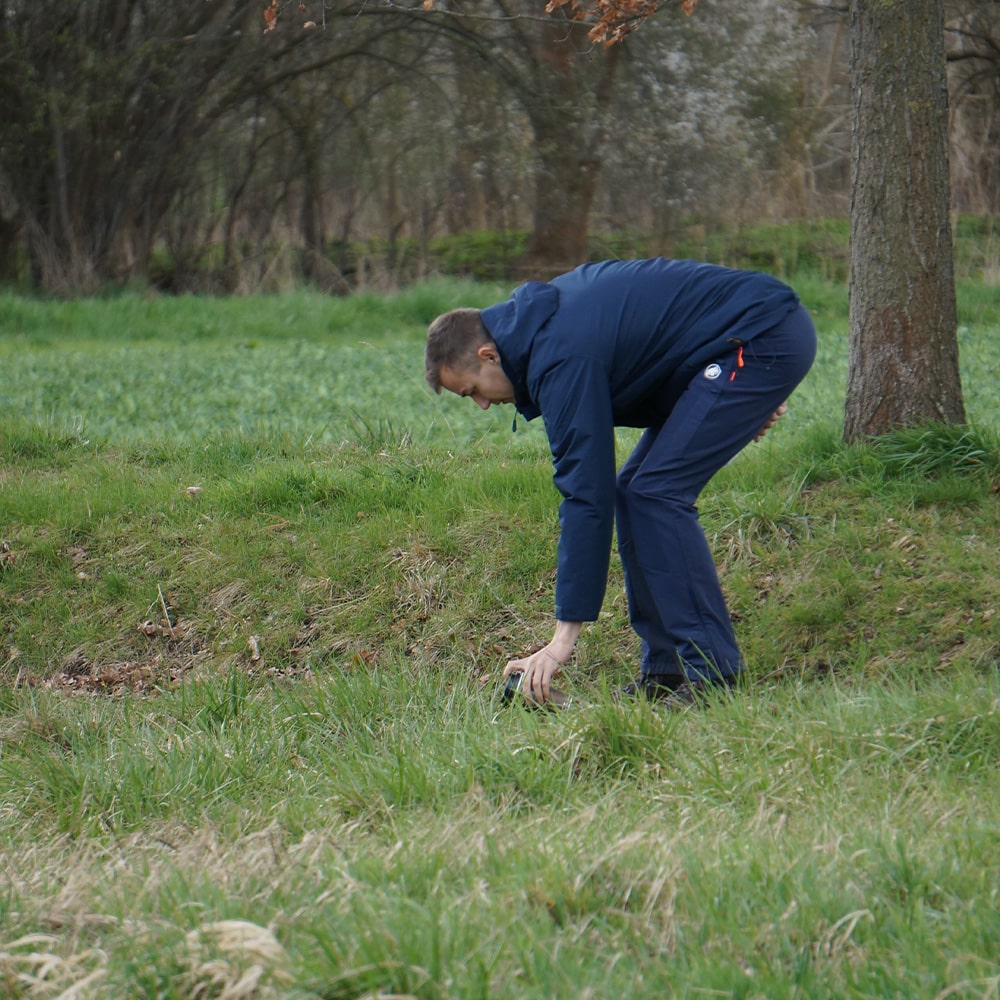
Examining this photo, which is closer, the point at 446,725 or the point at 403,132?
the point at 446,725

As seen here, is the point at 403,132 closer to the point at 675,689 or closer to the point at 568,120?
the point at 568,120

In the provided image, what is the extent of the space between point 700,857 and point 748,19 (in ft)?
50.5

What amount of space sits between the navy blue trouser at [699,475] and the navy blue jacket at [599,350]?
9 cm

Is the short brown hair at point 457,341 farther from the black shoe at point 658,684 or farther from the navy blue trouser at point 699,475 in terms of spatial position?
the black shoe at point 658,684

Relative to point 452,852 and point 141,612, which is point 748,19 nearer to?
point 141,612

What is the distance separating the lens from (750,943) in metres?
2.49

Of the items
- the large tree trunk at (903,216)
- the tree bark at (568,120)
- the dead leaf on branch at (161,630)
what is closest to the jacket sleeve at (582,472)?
the large tree trunk at (903,216)

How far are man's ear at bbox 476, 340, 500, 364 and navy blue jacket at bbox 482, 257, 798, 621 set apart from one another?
27 mm

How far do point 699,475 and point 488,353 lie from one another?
841mm

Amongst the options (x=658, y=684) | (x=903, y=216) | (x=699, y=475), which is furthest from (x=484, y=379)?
(x=903, y=216)

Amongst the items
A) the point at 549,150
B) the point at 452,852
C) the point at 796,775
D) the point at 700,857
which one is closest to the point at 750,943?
the point at 700,857

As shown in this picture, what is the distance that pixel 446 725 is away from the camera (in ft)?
14.2

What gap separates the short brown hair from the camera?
4.06 meters

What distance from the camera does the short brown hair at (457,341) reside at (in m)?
4.06
